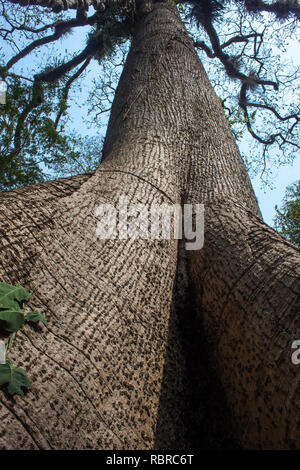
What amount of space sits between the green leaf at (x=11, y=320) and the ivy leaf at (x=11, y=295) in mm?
21

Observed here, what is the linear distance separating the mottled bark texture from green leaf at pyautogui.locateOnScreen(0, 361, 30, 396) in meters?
0.03

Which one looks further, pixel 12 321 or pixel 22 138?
pixel 22 138

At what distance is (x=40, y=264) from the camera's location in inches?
48.8

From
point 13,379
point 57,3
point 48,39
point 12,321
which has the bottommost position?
point 13,379

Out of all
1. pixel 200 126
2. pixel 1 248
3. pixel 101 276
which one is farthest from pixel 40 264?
pixel 200 126

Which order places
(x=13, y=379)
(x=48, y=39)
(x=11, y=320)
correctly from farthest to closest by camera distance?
(x=48, y=39), (x=11, y=320), (x=13, y=379)

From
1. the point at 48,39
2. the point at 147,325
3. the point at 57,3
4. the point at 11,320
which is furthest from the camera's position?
the point at 48,39

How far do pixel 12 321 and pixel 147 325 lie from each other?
55 cm

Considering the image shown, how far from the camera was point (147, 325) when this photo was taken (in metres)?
1.36

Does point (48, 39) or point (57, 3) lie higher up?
point (48, 39)

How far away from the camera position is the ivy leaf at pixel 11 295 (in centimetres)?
103

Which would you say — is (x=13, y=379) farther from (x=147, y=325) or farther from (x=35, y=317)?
(x=147, y=325)

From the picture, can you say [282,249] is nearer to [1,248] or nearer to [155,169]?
[155,169]

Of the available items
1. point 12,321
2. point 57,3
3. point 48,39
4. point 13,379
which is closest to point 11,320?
point 12,321
